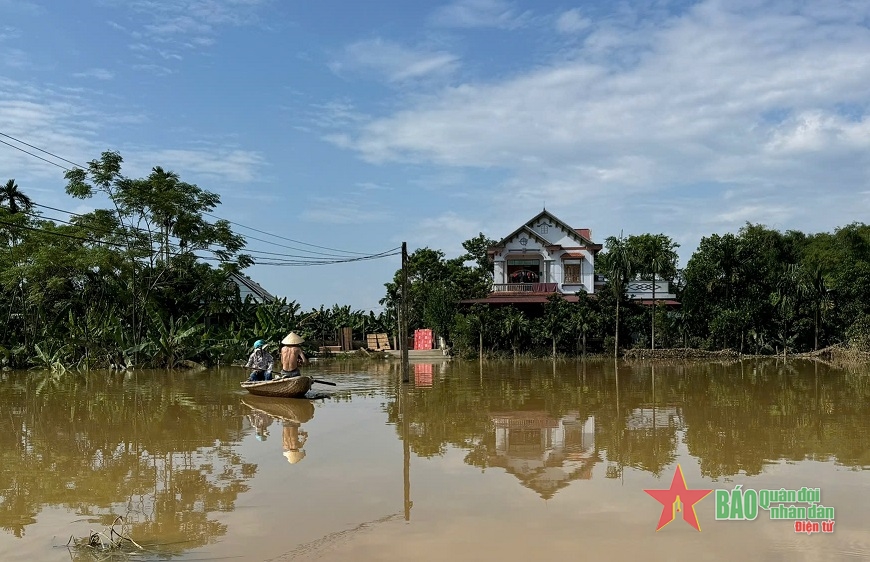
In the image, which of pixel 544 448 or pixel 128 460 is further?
pixel 544 448

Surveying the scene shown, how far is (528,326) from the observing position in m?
30.5

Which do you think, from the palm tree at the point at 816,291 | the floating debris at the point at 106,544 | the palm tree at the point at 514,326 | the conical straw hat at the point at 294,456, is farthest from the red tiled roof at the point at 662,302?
Result: the floating debris at the point at 106,544

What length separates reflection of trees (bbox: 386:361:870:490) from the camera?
9.64 meters

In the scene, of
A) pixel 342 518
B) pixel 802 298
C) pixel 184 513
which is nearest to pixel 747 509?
pixel 342 518

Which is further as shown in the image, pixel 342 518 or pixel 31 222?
pixel 31 222

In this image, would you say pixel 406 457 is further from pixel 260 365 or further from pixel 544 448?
pixel 260 365

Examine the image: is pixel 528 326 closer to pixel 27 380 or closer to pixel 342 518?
pixel 27 380

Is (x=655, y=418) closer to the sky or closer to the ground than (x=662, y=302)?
closer to the ground

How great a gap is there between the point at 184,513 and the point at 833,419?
10.9 metres

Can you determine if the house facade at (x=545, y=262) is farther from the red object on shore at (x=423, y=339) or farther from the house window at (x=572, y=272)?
the red object on shore at (x=423, y=339)

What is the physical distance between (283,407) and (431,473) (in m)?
7.18

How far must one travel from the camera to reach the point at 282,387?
15.8 meters

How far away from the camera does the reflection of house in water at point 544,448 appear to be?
27.6 ft

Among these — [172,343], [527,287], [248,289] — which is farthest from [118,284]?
[527,287]
